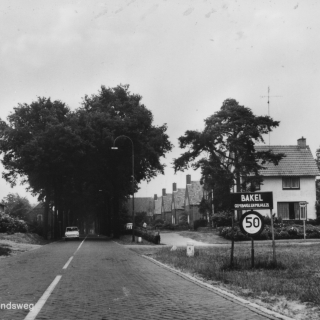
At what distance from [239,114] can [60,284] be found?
35322 millimetres

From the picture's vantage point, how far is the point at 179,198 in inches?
3647

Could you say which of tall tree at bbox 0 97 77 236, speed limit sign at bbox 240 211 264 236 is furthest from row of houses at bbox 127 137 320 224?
speed limit sign at bbox 240 211 264 236

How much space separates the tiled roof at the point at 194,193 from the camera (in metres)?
79.8

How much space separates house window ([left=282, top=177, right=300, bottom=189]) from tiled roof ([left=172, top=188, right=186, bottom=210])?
138 feet

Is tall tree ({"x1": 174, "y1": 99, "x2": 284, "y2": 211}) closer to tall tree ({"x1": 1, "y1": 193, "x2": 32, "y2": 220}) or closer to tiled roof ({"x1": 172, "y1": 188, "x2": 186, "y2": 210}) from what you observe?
tiled roof ({"x1": 172, "y1": 188, "x2": 186, "y2": 210})

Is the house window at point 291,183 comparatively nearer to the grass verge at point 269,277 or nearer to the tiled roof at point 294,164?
the tiled roof at point 294,164

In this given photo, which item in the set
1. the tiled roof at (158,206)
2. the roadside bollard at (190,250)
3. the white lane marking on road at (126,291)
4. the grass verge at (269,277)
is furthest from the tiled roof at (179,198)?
the white lane marking on road at (126,291)

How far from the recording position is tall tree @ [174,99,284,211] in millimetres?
43469

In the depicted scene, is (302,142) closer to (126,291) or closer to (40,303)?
(126,291)

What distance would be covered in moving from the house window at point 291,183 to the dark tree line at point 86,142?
12775mm

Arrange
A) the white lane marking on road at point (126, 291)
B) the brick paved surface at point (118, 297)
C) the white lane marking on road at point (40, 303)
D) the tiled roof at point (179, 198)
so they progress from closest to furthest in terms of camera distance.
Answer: the white lane marking on road at point (40, 303), the brick paved surface at point (118, 297), the white lane marking on road at point (126, 291), the tiled roof at point (179, 198)

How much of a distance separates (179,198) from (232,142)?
1985 inches

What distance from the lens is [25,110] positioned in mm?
45781

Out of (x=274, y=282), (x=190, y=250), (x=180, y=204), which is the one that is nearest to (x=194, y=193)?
(x=180, y=204)
